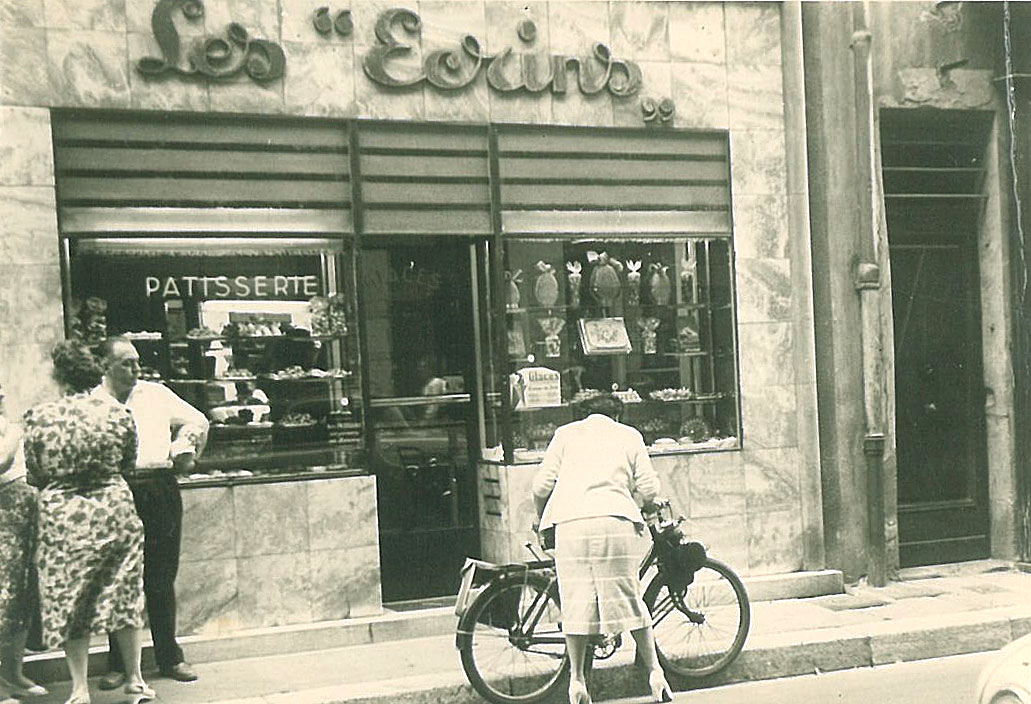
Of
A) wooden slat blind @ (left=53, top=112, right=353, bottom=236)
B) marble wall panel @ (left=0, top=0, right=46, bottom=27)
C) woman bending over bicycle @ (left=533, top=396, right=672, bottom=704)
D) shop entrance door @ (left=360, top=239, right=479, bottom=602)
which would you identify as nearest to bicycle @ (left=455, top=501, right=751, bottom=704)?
woman bending over bicycle @ (left=533, top=396, right=672, bottom=704)

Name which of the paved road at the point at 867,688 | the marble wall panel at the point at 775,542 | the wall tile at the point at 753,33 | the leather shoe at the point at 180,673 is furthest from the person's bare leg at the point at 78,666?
the wall tile at the point at 753,33

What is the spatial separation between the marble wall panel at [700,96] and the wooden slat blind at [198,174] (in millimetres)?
2550

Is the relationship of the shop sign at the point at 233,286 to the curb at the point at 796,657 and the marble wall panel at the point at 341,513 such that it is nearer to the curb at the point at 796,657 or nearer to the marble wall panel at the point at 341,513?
the marble wall panel at the point at 341,513

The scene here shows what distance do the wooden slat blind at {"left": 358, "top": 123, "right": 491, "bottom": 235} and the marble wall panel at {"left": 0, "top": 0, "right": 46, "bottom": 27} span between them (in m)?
2.06

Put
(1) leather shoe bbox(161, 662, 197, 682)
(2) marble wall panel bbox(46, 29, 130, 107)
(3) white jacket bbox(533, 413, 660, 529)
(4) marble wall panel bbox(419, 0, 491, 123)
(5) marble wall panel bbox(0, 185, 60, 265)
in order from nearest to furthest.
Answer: (3) white jacket bbox(533, 413, 660, 529)
(1) leather shoe bbox(161, 662, 197, 682)
(5) marble wall panel bbox(0, 185, 60, 265)
(2) marble wall panel bbox(46, 29, 130, 107)
(4) marble wall panel bbox(419, 0, 491, 123)

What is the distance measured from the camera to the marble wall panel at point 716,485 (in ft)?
28.2

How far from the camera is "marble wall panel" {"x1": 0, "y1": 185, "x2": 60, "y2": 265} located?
686 cm

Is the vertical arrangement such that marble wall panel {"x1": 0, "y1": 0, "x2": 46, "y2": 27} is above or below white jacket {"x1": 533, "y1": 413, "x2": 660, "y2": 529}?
above

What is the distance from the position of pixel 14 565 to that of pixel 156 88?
9.85 feet

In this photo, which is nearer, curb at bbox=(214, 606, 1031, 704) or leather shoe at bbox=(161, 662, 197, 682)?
curb at bbox=(214, 606, 1031, 704)

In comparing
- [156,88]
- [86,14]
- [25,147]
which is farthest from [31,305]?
[86,14]

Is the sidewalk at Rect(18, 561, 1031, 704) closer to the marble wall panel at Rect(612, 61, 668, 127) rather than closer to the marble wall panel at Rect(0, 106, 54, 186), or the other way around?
the marble wall panel at Rect(0, 106, 54, 186)

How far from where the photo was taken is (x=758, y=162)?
8.83 meters

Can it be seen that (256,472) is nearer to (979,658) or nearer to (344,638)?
(344,638)
